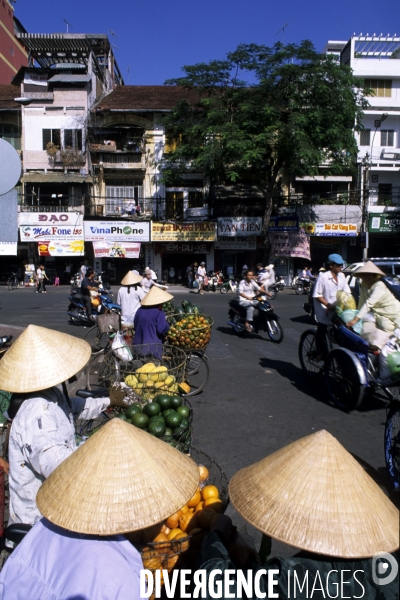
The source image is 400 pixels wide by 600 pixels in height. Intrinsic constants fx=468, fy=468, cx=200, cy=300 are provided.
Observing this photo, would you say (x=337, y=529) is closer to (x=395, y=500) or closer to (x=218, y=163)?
(x=395, y=500)

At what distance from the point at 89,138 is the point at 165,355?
2636 cm

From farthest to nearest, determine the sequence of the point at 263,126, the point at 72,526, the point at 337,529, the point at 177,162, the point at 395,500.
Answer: the point at 177,162 < the point at 263,126 < the point at 395,500 < the point at 72,526 < the point at 337,529

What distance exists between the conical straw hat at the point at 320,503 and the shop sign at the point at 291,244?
26547 millimetres

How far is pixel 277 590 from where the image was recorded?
1.79 meters

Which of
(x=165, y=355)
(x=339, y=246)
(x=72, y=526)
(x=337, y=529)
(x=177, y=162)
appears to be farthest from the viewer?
(x=339, y=246)

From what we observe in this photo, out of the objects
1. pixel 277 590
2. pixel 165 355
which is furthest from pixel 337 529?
pixel 165 355

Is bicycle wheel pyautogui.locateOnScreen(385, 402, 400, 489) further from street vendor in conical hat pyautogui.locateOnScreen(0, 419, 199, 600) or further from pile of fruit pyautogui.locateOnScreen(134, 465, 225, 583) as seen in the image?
street vendor in conical hat pyautogui.locateOnScreen(0, 419, 199, 600)

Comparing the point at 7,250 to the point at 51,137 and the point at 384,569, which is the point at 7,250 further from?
the point at 384,569

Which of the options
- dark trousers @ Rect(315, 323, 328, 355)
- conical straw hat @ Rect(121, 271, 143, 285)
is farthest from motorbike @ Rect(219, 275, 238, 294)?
dark trousers @ Rect(315, 323, 328, 355)

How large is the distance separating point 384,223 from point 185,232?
12008 mm

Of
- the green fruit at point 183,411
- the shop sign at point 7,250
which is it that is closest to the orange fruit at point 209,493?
the green fruit at point 183,411

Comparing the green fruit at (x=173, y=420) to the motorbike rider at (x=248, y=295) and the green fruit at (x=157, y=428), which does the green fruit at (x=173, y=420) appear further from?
the motorbike rider at (x=248, y=295)

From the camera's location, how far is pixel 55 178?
28.4 m

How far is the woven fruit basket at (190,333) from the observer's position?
6.48 metres
